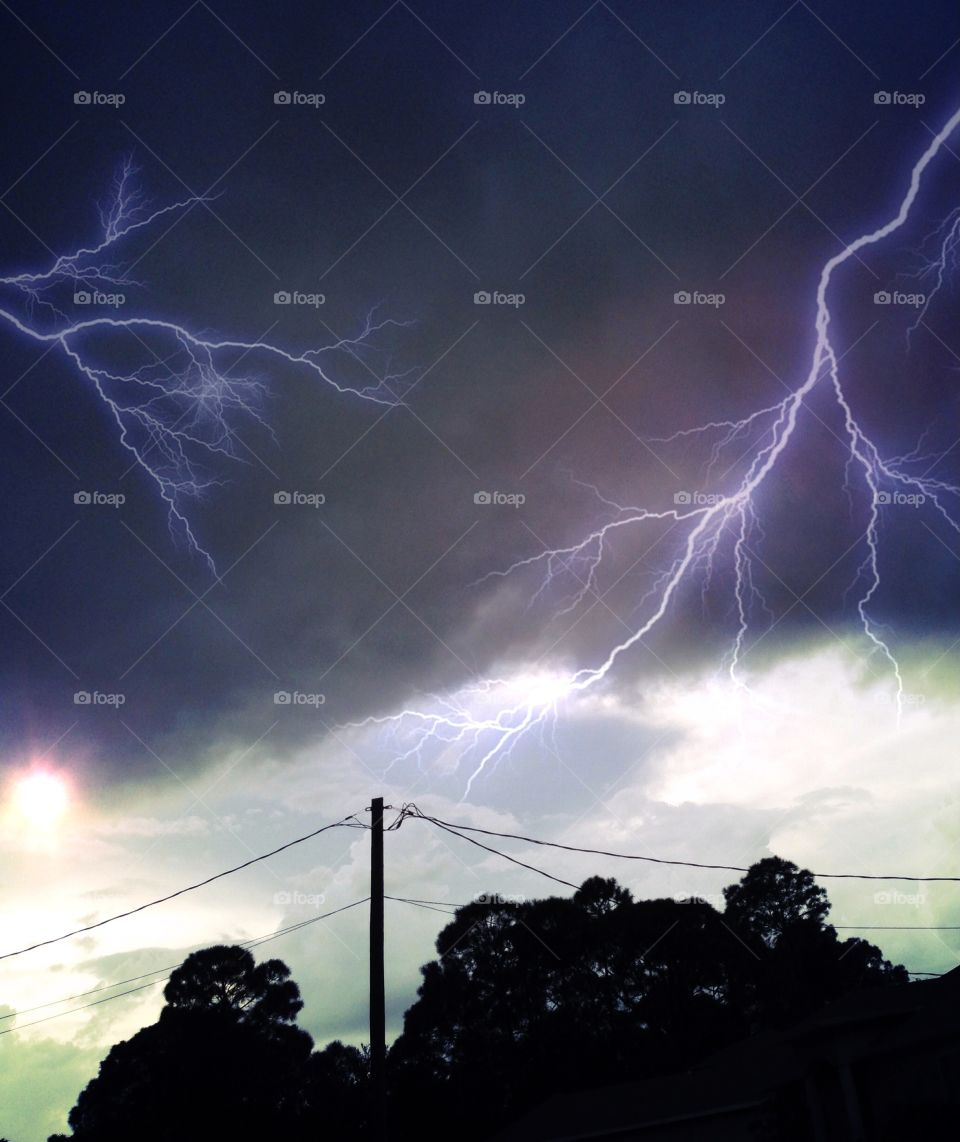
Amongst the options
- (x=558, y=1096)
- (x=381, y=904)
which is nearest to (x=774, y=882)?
(x=558, y=1096)

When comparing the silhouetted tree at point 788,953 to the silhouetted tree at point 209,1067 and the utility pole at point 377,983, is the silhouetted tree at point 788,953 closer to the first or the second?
the silhouetted tree at point 209,1067

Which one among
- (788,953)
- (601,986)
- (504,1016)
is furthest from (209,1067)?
(788,953)

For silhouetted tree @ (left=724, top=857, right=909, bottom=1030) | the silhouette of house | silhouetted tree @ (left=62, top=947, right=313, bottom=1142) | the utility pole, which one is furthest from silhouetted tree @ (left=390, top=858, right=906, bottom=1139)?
the utility pole

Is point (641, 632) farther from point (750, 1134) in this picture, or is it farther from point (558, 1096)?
point (558, 1096)

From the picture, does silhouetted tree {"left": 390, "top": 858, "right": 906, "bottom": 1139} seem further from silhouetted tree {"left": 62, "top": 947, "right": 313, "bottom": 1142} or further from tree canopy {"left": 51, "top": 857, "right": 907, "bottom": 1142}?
silhouetted tree {"left": 62, "top": 947, "right": 313, "bottom": 1142}

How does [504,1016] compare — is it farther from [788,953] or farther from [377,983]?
[377,983]
